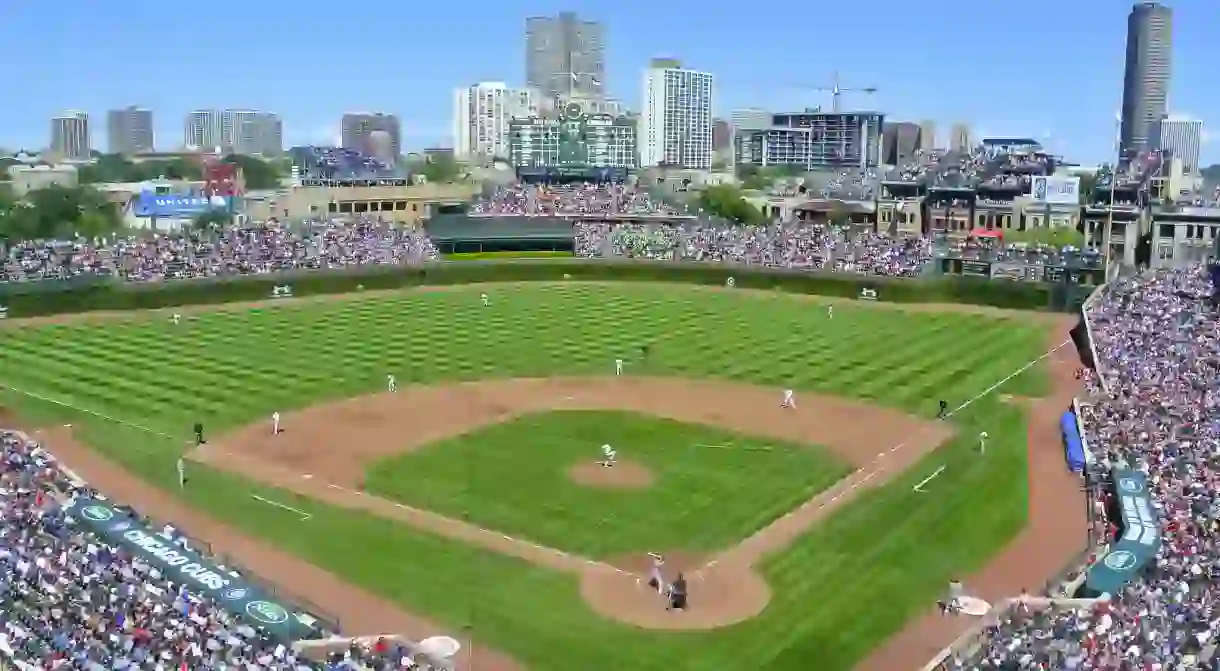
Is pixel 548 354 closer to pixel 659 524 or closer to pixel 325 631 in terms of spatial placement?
pixel 659 524

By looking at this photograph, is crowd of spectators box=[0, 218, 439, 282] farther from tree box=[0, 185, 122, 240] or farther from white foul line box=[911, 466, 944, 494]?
white foul line box=[911, 466, 944, 494]

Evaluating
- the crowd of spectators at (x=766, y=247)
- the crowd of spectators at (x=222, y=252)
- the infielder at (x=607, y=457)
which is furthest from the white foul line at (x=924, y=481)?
the crowd of spectators at (x=222, y=252)

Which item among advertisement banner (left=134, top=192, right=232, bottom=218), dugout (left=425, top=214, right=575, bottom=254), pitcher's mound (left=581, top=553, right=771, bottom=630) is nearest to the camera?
pitcher's mound (left=581, top=553, right=771, bottom=630)

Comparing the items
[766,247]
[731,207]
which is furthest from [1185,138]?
[766,247]

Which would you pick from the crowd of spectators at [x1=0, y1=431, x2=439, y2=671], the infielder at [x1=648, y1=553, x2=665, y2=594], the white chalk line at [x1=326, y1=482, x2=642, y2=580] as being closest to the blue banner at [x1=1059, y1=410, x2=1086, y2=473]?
the infielder at [x1=648, y1=553, x2=665, y2=594]

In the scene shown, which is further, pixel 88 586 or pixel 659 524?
pixel 659 524

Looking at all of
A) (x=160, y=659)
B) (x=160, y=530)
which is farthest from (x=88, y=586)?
(x=160, y=530)
